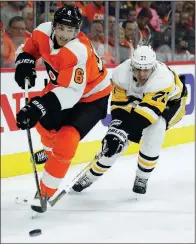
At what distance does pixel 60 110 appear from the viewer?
8.25ft

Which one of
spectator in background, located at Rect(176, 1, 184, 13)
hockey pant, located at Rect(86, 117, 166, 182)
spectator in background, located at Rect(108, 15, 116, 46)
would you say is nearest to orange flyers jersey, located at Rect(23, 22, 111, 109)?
hockey pant, located at Rect(86, 117, 166, 182)

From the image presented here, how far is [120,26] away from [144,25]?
305 mm

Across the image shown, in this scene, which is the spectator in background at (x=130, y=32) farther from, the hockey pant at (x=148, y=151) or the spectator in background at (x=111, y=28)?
the hockey pant at (x=148, y=151)

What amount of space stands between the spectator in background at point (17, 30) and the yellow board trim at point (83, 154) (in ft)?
2.14

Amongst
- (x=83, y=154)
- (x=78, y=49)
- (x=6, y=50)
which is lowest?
(x=83, y=154)

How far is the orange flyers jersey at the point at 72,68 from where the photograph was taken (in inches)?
94.3

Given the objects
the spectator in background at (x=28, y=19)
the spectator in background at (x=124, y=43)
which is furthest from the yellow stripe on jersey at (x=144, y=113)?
the spectator in background at (x=124, y=43)

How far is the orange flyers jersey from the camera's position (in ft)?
7.86

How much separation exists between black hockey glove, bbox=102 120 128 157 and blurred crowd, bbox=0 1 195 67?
965mm

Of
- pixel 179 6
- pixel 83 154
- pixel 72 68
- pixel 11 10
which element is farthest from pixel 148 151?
pixel 179 6

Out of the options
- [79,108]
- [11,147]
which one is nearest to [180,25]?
[11,147]

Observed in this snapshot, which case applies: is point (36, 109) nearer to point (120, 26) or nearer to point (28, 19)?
point (28, 19)

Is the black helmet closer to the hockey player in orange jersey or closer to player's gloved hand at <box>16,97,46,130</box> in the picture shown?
the hockey player in orange jersey

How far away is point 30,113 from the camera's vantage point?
232 centimetres
